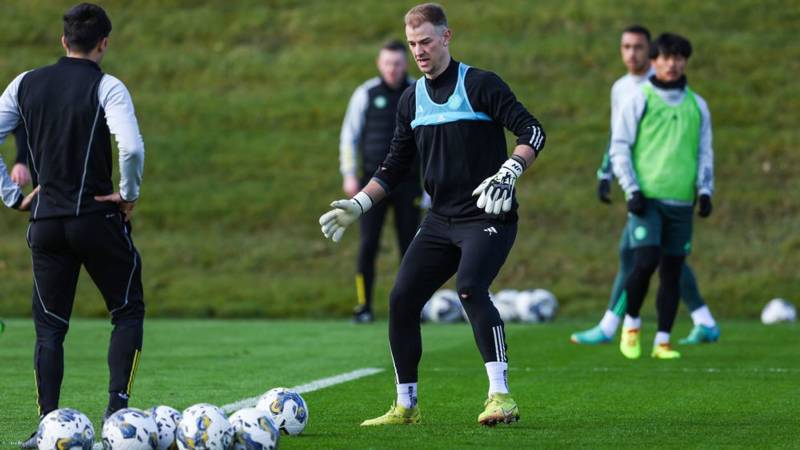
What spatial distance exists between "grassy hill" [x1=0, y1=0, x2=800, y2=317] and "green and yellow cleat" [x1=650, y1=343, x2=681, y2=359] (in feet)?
22.7

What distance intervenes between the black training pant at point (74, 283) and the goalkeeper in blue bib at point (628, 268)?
6.00 metres

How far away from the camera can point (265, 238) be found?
22578mm

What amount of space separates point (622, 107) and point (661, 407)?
378 centimetres

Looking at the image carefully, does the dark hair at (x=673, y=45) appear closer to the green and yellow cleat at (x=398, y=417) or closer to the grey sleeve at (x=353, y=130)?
the green and yellow cleat at (x=398, y=417)

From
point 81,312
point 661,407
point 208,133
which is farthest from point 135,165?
point 208,133

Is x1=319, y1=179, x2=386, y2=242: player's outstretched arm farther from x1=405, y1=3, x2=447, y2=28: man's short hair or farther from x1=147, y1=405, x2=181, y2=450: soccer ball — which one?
x1=147, y1=405, x2=181, y2=450: soccer ball

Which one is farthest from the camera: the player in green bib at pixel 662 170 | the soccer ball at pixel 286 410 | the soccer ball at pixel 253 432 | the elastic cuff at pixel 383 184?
the player in green bib at pixel 662 170

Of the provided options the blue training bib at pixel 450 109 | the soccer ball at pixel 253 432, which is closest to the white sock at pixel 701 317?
the blue training bib at pixel 450 109

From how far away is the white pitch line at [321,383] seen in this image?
8172mm

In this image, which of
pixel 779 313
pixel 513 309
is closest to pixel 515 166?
pixel 513 309

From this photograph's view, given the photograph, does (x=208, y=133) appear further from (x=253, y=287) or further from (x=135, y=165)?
(x=135, y=165)

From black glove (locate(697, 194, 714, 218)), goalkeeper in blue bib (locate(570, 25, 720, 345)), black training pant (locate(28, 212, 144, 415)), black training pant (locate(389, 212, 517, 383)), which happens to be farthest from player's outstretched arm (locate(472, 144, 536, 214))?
goalkeeper in blue bib (locate(570, 25, 720, 345))

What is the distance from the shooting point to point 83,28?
6926 mm

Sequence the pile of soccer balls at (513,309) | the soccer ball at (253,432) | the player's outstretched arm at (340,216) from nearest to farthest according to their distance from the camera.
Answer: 1. the soccer ball at (253,432)
2. the player's outstretched arm at (340,216)
3. the pile of soccer balls at (513,309)
